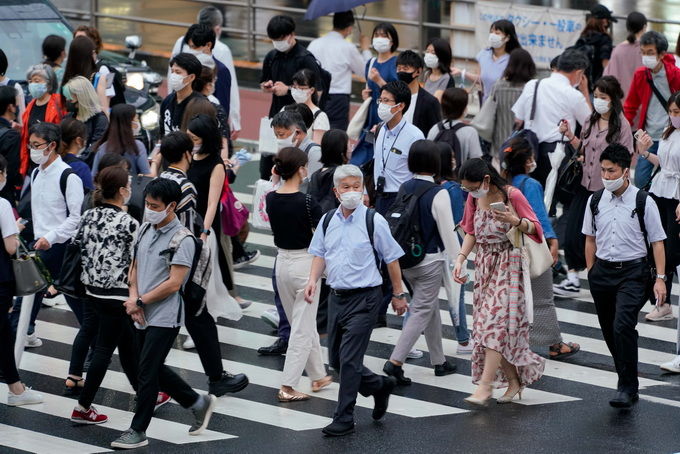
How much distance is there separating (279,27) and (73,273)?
5063 mm

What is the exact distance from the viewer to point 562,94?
12625mm

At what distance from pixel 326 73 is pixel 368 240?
16.7 ft

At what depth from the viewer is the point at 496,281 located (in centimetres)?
944

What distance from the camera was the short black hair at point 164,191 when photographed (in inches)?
336

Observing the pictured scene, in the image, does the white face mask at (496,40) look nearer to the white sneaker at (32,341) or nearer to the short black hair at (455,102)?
the short black hair at (455,102)

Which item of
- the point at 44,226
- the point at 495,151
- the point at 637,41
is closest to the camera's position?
the point at 44,226

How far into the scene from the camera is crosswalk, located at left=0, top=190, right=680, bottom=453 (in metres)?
9.08

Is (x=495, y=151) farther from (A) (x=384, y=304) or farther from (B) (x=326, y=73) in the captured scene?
(A) (x=384, y=304)

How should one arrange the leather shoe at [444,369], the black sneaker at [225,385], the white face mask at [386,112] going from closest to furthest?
the black sneaker at [225,385] < the leather shoe at [444,369] < the white face mask at [386,112]

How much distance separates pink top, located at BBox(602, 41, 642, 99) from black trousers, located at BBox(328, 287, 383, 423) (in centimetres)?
684

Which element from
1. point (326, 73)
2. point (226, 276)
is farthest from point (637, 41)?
point (226, 276)

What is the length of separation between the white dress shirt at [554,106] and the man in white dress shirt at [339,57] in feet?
8.56

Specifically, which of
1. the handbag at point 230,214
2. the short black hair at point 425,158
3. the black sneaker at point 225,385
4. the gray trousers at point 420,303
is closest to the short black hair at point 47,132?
the handbag at point 230,214

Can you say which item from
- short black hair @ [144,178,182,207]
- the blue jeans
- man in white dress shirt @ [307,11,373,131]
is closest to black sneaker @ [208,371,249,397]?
short black hair @ [144,178,182,207]
